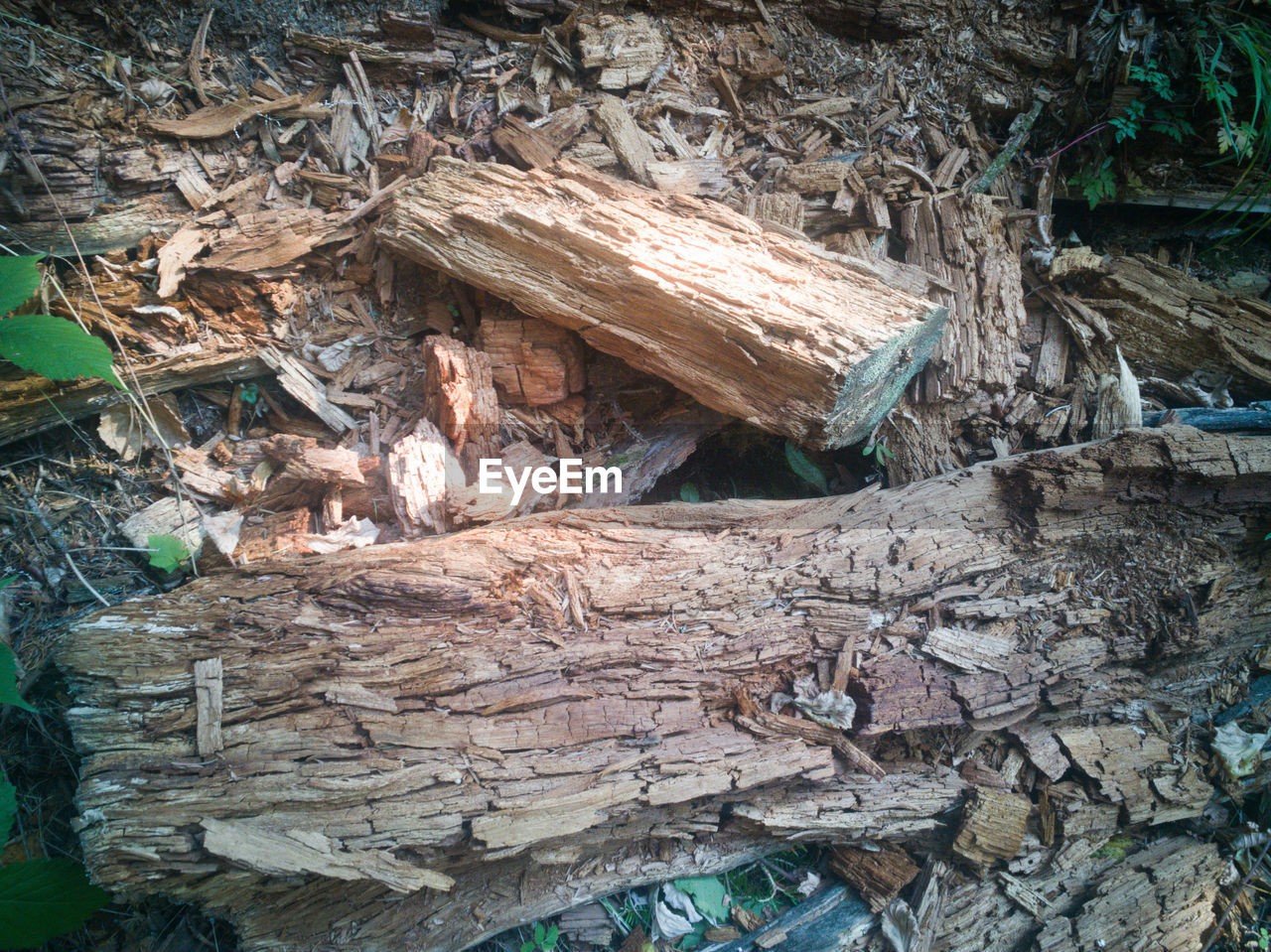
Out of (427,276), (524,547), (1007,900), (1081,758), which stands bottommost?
(1007,900)

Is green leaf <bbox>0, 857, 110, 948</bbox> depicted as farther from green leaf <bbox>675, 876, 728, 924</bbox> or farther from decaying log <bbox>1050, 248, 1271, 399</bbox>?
decaying log <bbox>1050, 248, 1271, 399</bbox>

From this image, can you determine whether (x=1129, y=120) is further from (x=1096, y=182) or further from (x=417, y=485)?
(x=417, y=485)

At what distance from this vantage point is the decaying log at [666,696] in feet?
5.50

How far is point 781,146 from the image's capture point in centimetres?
291

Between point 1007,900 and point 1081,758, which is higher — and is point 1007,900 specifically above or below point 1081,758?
below

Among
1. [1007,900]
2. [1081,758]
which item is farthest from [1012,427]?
[1007,900]

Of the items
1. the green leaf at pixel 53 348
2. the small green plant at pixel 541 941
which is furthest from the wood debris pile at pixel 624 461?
the green leaf at pixel 53 348

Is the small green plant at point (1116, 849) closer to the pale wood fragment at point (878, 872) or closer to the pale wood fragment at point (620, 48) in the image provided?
the pale wood fragment at point (878, 872)

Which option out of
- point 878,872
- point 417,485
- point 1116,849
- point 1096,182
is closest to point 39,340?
point 417,485

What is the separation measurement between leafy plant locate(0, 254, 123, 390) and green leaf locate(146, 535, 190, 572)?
0.58 metres

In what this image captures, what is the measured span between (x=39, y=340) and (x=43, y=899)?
4.40ft

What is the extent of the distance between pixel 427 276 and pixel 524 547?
1275mm

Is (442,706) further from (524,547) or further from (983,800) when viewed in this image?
(983,800)

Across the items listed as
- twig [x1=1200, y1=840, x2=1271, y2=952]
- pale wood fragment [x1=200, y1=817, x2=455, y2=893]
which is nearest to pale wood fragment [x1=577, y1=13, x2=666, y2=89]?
pale wood fragment [x1=200, y1=817, x2=455, y2=893]
